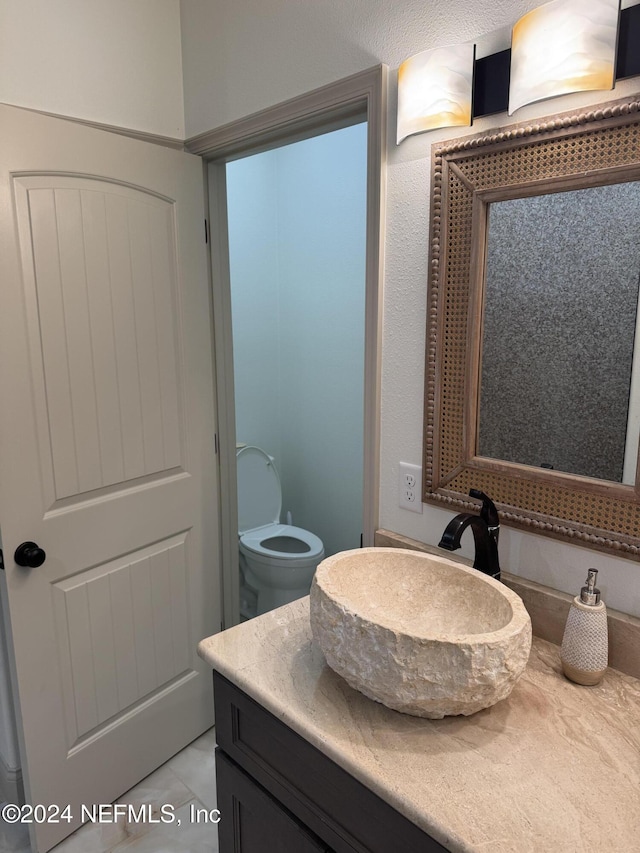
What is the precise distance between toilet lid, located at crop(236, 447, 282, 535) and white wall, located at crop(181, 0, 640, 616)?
143 centimetres

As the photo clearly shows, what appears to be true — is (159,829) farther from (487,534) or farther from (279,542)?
(487,534)

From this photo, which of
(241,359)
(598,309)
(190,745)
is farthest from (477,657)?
(241,359)

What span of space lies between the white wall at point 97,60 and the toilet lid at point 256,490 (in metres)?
1.48

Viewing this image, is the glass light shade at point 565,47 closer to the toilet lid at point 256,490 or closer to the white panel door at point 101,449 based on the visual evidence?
the white panel door at point 101,449

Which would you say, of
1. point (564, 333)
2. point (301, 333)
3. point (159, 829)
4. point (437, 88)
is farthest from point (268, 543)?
point (437, 88)

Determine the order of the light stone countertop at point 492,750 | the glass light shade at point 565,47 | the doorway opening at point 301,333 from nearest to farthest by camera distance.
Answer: the light stone countertop at point 492,750 → the glass light shade at point 565,47 → the doorway opening at point 301,333

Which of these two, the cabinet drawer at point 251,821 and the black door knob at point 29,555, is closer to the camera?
the cabinet drawer at point 251,821

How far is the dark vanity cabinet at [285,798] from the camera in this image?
852mm

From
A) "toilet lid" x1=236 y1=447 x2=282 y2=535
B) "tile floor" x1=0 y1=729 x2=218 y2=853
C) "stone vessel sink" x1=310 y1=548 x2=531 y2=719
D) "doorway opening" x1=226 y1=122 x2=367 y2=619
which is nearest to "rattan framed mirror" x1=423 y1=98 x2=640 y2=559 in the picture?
"stone vessel sink" x1=310 y1=548 x2=531 y2=719

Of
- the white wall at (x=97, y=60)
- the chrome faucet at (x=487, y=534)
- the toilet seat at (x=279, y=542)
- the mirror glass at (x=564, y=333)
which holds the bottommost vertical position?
the toilet seat at (x=279, y=542)

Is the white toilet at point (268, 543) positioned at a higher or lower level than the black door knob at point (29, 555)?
lower

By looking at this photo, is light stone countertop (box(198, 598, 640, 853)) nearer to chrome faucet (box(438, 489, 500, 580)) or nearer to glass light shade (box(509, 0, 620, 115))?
chrome faucet (box(438, 489, 500, 580))

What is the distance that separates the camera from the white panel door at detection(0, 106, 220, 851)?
143 centimetres

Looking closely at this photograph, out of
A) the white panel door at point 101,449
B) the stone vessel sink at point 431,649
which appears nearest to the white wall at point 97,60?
the white panel door at point 101,449
